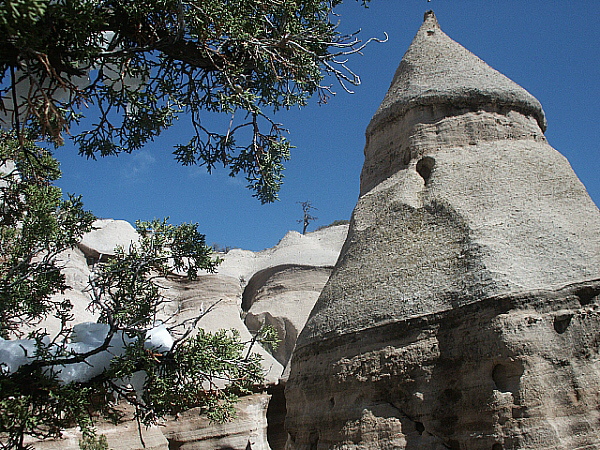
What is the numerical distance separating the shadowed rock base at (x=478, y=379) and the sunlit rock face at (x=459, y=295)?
0.02 meters

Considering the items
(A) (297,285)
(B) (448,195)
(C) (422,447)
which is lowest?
(C) (422,447)

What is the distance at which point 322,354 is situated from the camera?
814 cm

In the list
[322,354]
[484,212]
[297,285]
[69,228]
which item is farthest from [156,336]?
[297,285]

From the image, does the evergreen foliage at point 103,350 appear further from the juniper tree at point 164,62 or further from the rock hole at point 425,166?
the rock hole at point 425,166

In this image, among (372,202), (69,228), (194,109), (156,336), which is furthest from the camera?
(372,202)

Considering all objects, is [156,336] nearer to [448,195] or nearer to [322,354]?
[322,354]

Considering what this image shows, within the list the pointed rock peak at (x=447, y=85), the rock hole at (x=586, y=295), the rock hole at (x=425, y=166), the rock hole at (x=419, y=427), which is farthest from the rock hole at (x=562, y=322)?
the pointed rock peak at (x=447, y=85)

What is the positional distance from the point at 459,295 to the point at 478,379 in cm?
104

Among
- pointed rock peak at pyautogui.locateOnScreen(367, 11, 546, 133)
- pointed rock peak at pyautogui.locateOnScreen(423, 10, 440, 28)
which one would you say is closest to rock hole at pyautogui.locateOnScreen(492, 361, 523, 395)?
pointed rock peak at pyautogui.locateOnScreen(367, 11, 546, 133)

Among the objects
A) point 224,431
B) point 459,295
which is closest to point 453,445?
point 459,295

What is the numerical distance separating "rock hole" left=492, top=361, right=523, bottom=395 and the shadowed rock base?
0.01 metres

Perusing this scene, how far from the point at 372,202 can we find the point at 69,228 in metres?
4.85

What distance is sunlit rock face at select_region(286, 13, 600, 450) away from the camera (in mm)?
6223

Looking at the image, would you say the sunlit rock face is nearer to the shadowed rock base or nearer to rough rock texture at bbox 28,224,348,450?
the shadowed rock base
